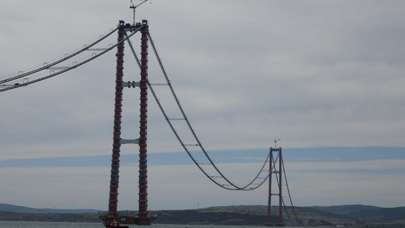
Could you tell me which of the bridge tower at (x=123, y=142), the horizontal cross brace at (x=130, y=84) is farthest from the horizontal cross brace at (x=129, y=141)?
the horizontal cross brace at (x=130, y=84)

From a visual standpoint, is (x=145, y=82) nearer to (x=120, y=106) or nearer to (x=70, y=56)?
(x=120, y=106)

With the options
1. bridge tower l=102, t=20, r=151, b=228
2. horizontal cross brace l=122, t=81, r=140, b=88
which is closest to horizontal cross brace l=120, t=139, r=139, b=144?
bridge tower l=102, t=20, r=151, b=228

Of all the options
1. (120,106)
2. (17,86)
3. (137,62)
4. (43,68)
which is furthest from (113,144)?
(17,86)

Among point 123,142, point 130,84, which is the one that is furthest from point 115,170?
point 130,84

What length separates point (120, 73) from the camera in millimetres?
73562

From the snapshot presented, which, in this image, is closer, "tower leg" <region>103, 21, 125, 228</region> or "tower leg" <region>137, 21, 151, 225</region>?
"tower leg" <region>103, 21, 125, 228</region>

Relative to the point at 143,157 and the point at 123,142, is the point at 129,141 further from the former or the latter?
the point at 143,157

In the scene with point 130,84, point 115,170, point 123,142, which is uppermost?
point 130,84

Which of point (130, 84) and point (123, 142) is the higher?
point (130, 84)

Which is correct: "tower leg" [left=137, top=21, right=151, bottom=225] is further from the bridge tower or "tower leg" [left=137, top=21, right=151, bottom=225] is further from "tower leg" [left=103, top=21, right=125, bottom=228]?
"tower leg" [left=103, top=21, right=125, bottom=228]

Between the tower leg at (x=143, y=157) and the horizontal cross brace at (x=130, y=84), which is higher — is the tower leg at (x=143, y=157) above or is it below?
below

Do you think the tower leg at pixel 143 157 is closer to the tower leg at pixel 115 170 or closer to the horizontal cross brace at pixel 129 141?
the horizontal cross brace at pixel 129 141

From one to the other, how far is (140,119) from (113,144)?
3.49 meters

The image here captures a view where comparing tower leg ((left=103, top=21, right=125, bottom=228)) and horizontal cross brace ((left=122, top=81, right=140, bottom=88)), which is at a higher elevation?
horizontal cross brace ((left=122, top=81, right=140, bottom=88))
